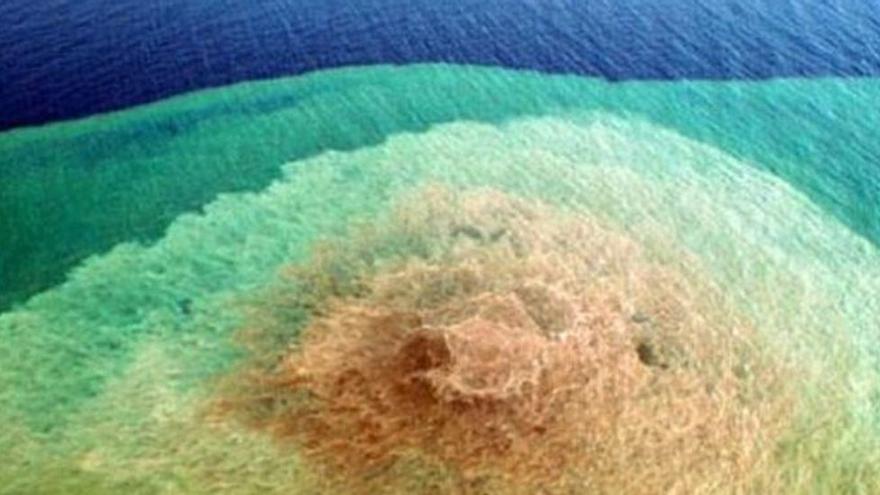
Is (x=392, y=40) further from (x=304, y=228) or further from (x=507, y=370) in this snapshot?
(x=507, y=370)

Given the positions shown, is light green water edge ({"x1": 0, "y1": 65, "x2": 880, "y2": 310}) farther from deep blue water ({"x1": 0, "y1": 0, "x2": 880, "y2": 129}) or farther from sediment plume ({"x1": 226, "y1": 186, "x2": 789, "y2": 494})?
sediment plume ({"x1": 226, "y1": 186, "x2": 789, "y2": 494})

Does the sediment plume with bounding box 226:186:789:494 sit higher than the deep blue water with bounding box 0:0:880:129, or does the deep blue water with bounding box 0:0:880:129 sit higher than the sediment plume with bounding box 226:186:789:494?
the deep blue water with bounding box 0:0:880:129

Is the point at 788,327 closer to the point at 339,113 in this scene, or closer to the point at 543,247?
the point at 543,247

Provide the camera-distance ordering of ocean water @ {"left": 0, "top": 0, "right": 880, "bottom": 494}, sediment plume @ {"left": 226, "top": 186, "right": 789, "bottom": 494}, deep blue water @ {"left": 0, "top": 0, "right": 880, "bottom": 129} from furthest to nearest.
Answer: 1. deep blue water @ {"left": 0, "top": 0, "right": 880, "bottom": 129}
2. ocean water @ {"left": 0, "top": 0, "right": 880, "bottom": 494}
3. sediment plume @ {"left": 226, "top": 186, "right": 789, "bottom": 494}

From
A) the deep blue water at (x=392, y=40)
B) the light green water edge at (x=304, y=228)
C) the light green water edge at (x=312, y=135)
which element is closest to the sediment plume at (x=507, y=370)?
the light green water edge at (x=304, y=228)

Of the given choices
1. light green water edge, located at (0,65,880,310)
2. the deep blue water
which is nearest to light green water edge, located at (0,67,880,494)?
light green water edge, located at (0,65,880,310)

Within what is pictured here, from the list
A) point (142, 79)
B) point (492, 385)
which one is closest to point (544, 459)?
point (492, 385)

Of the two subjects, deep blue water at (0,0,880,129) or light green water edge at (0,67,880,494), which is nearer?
light green water edge at (0,67,880,494)
